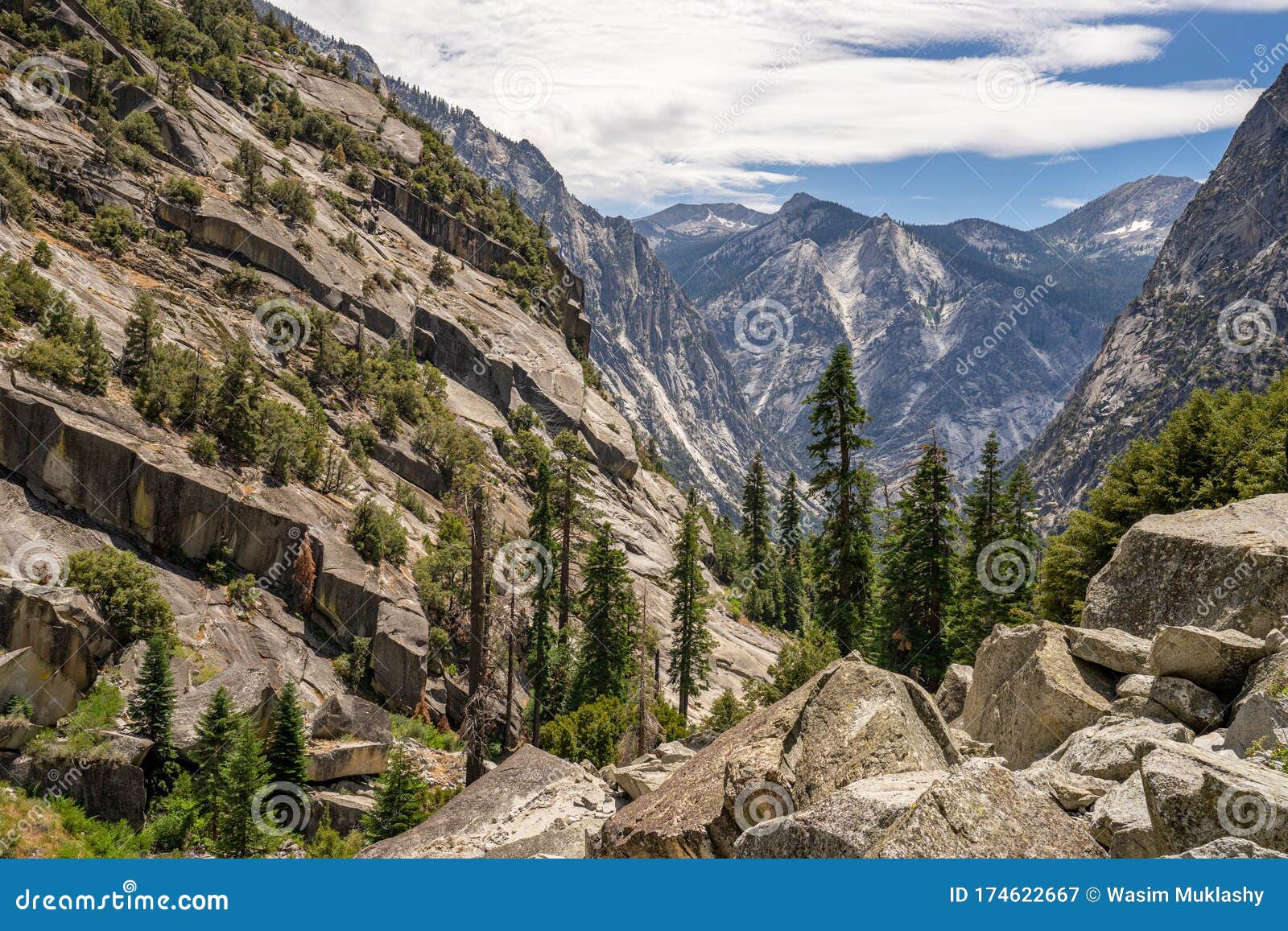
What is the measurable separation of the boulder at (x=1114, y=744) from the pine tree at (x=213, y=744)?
1844 centimetres

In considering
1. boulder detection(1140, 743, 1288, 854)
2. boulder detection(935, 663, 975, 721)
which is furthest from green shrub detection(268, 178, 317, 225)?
boulder detection(1140, 743, 1288, 854)

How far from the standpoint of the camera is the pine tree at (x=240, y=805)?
17.0m

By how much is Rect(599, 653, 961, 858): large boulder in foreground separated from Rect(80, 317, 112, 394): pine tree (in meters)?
26.0

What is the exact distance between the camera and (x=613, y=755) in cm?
2505

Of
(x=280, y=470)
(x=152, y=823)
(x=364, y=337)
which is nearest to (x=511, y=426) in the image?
(x=364, y=337)

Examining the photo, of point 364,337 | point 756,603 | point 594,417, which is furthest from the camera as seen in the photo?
point 594,417

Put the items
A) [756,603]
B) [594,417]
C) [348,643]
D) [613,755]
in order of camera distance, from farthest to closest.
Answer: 1. [594,417]
2. [756,603]
3. [348,643]
4. [613,755]

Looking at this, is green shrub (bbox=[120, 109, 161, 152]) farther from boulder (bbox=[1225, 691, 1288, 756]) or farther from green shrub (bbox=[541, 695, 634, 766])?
boulder (bbox=[1225, 691, 1288, 756])

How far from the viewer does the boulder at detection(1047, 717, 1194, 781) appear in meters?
9.50

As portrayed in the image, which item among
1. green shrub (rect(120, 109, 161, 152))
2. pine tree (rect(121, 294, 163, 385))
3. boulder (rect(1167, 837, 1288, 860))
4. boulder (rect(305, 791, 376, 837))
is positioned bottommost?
boulder (rect(305, 791, 376, 837))

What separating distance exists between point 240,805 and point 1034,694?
55.3 ft

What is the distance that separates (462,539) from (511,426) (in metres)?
24.6

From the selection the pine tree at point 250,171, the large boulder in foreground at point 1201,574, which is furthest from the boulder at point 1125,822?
the pine tree at point 250,171

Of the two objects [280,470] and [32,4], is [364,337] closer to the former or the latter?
[280,470]
